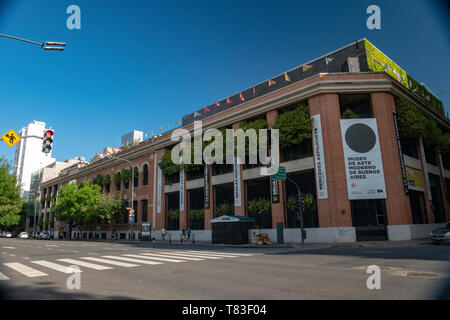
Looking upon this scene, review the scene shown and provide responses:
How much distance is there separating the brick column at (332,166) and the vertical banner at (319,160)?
0.28 metres

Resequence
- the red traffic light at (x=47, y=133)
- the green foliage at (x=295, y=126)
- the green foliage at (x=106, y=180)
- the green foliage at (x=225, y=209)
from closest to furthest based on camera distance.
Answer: the red traffic light at (x=47, y=133) → the green foliage at (x=295, y=126) → the green foliage at (x=225, y=209) → the green foliage at (x=106, y=180)

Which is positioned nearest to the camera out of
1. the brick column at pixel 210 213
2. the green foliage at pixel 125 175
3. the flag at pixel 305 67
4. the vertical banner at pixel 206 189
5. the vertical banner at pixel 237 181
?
the vertical banner at pixel 237 181

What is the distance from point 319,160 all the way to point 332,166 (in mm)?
1301

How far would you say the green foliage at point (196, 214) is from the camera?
36.5 m

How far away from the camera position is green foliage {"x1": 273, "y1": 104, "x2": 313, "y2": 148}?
2728cm

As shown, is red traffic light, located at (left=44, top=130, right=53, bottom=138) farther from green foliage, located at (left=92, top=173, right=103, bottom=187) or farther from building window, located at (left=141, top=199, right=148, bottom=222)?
green foliage, located at (left=92, top=173, right=103, bottom=187)

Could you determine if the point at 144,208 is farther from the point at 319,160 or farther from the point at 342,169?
the point at 342,169

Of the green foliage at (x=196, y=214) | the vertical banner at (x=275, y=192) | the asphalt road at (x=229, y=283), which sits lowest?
the asphalt road at (x=229, y=283)

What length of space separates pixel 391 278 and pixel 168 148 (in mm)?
38252

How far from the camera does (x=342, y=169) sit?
82.6 ft

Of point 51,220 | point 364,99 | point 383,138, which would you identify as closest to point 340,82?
point 364,99

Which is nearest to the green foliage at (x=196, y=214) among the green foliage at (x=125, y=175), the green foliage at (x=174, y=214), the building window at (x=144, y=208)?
the green foliage at (x=174, y=214)

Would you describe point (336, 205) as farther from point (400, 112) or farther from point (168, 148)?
point (168, 148)

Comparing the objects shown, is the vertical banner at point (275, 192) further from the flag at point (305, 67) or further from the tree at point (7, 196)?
the tree at point (7, 196)
